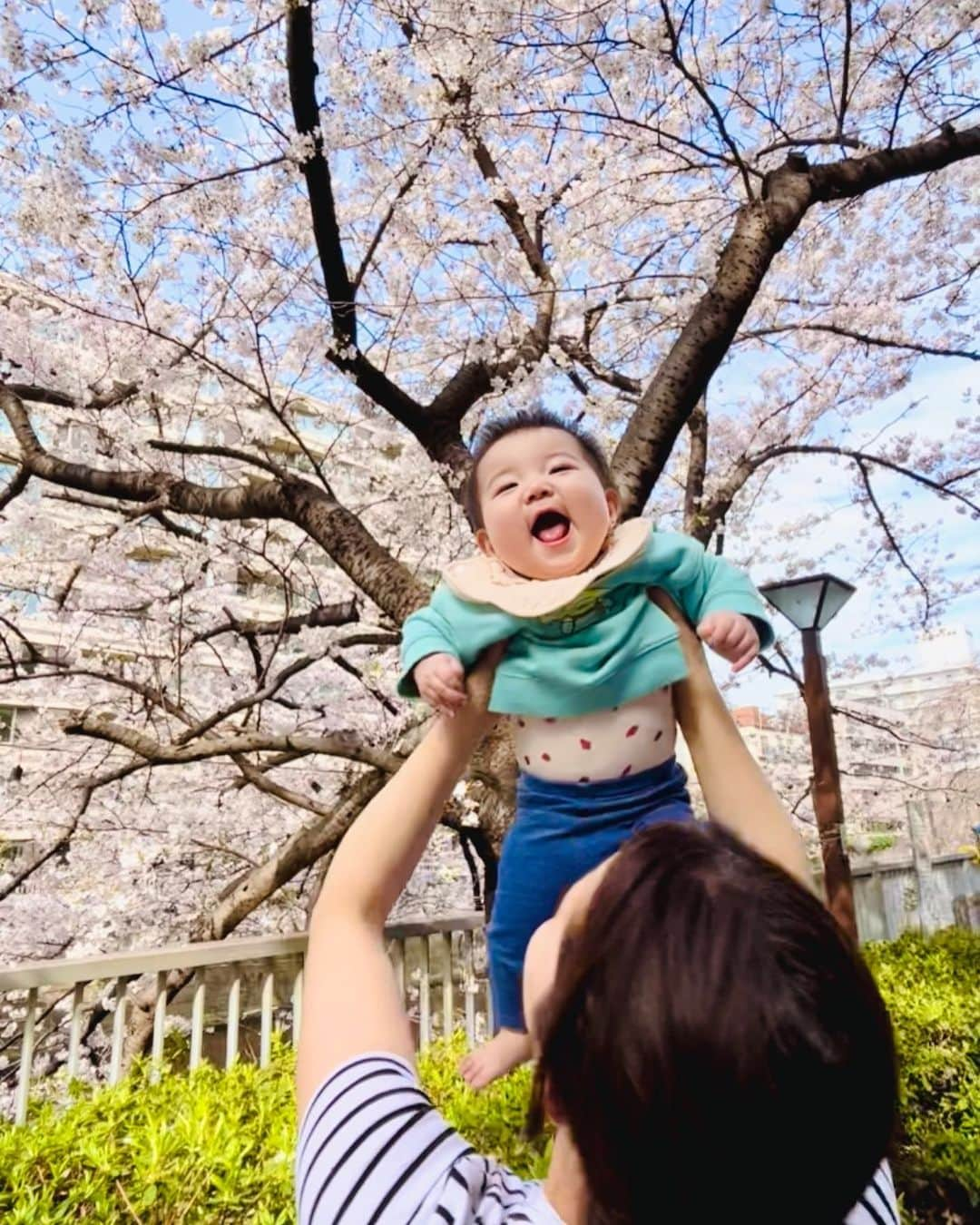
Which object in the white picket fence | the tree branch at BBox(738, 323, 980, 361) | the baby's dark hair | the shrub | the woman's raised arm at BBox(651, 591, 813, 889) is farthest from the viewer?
the tree branch at BBox(738, 323, 980, 361)

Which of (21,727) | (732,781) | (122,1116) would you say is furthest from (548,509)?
(21,727)

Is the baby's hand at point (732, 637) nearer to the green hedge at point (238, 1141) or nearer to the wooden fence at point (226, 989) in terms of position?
the wooden fence at point (226, 989)

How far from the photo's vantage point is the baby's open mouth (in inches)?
51.9

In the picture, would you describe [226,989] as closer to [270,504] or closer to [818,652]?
[270,504]

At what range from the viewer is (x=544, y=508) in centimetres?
132

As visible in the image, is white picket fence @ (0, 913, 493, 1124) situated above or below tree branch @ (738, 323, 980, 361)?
below

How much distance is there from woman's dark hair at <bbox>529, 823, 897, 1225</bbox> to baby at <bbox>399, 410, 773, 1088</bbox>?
58 cm

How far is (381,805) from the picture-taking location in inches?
36.7

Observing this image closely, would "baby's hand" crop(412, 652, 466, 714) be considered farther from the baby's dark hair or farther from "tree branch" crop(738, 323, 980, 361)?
"tree branch" crop(738, 323, 980, 361)

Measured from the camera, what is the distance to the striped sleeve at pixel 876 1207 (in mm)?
715

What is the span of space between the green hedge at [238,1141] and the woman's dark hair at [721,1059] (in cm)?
118

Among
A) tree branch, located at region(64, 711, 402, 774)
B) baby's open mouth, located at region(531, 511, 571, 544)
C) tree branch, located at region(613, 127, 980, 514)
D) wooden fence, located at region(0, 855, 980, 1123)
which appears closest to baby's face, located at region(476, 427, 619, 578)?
baby's open mouth, located at region(531, 511, 571, 544)

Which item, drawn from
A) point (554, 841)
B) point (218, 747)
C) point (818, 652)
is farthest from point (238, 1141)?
point (818, 652)

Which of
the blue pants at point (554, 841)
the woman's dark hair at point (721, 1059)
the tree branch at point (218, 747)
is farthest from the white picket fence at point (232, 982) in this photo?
the woman's dark hair at point (721, 1059)
